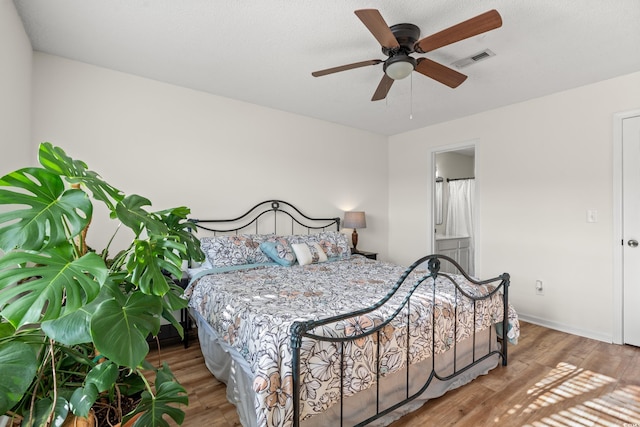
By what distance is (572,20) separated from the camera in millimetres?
2021

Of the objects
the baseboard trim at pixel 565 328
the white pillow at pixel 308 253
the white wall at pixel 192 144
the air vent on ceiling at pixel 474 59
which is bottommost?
the baseboard trim at pixel 565 328

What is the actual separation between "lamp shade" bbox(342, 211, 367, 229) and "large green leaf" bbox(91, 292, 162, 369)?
11.1 ft

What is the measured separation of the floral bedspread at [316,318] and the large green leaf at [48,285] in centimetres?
83

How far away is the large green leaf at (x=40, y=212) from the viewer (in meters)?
0.77

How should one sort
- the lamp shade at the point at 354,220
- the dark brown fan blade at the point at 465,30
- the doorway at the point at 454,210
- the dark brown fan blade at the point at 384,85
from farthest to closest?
1. the doorway at the point at 454,210
2. the lamp shade at the point at 354,220
3. the dark brown fan blade at the point at 384,85
4. the dark brown fan blade at the point at 465,30

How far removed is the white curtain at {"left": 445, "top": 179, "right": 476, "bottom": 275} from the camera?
5117 mm

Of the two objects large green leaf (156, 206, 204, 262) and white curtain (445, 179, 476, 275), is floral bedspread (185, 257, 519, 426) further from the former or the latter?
white curtain (445, 179, 476, 275)

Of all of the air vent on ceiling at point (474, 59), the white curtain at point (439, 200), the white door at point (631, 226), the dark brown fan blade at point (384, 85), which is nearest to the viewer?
the dark brown fan blade at point (384, 85)

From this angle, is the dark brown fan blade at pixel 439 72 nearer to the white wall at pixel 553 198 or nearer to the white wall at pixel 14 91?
the white wall at pixel 553 198

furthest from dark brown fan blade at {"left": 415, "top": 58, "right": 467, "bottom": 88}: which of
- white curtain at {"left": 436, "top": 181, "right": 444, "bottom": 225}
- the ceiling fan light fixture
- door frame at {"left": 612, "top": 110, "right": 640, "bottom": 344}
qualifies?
white curtain at {"left": 436, "top": 181, "right": 444, "bottom": 225}

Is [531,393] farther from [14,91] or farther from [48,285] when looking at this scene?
[14,91]

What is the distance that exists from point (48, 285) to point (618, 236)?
4052mm

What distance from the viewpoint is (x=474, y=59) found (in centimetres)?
254

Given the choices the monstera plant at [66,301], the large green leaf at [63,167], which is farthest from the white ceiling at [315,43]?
the monstera plant at [66,301]
